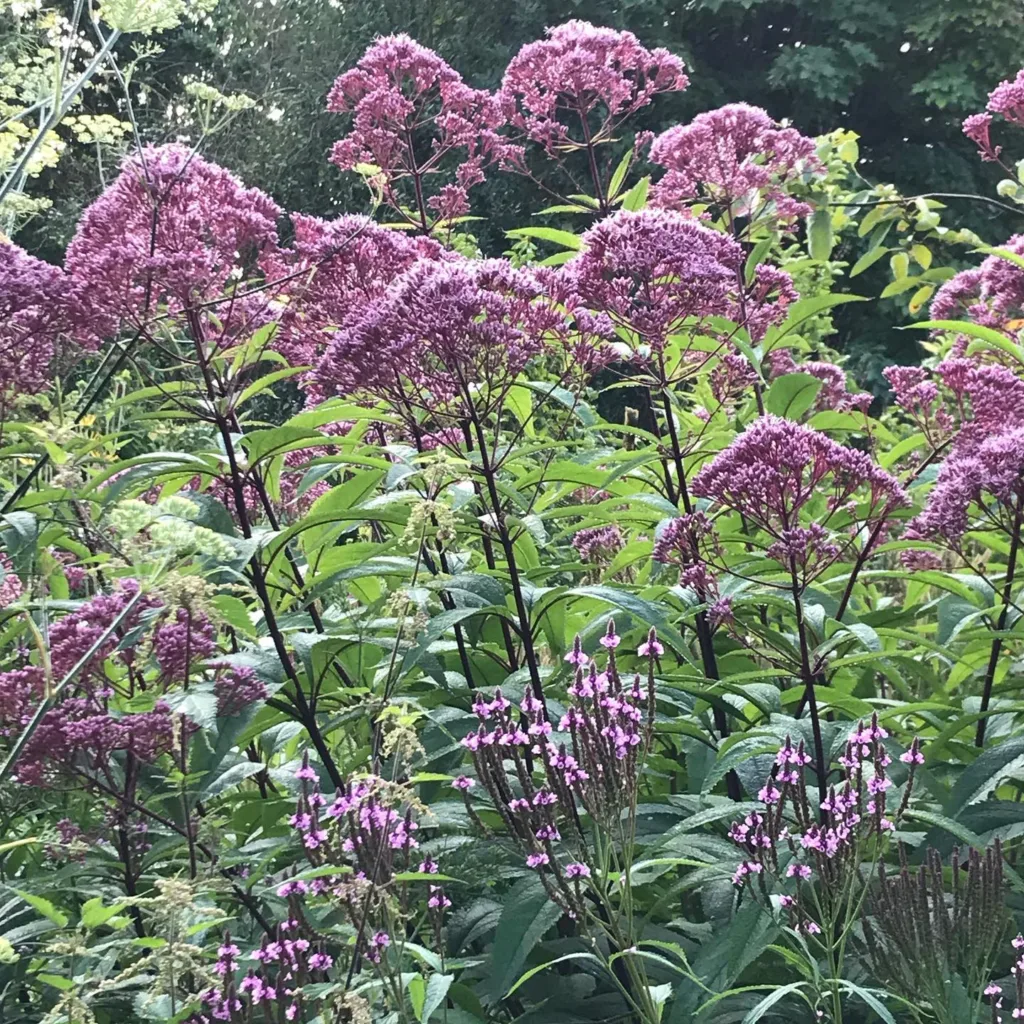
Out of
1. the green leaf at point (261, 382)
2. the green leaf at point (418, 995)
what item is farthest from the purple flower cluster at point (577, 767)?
the green leaf at point (261, 382)

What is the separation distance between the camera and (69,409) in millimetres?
3041

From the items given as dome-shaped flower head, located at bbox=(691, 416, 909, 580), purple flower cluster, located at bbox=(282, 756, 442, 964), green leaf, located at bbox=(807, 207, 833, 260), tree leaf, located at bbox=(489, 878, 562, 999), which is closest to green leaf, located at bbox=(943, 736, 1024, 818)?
dome-shaped flower head, located at bbox=(691, 416, 909, 580)

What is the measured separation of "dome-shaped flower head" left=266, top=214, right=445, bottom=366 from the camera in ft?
9.37

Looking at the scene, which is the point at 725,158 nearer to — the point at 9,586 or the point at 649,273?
the point at 649,273

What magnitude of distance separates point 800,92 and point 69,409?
62.8 ft

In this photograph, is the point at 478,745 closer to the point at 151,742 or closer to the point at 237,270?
the point at 151,742

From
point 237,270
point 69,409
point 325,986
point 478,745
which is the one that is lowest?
point 325,986

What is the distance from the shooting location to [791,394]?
306 centimetres

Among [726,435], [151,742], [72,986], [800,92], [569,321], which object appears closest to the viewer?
[72,986]

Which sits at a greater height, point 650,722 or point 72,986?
point 650,722

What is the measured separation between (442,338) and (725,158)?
1.51 meters

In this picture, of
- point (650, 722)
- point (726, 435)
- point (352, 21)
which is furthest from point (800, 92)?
point (650, 722)

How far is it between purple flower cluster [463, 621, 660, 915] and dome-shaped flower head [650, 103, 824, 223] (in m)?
1.93

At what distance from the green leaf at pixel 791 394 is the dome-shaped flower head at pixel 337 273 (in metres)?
0.89
